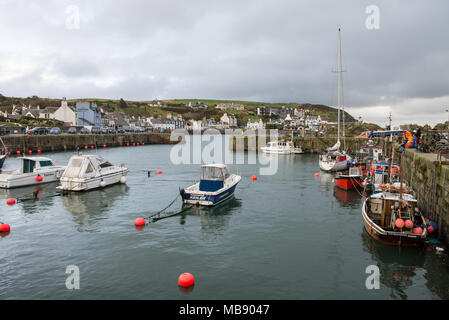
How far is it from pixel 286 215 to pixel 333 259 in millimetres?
7669

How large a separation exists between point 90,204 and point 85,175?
494 centimetres

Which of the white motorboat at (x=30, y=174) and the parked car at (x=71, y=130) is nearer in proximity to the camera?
the white motorboat at (x=30, y=174)

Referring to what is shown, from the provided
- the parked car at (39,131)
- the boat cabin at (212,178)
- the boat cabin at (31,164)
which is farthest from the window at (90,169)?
the parked car at (39,131)

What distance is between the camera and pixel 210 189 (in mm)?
24562

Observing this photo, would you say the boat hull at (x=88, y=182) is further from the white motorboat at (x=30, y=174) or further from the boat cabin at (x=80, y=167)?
the white motorboat at (x=30, y=174)

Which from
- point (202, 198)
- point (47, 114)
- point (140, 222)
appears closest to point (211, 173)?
point (202, 198)

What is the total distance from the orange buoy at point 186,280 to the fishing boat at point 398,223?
33.2 ft

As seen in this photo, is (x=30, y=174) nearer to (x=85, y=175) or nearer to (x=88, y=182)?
(x=85, y=175)

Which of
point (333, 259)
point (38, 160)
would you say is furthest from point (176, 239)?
point (38, 160)

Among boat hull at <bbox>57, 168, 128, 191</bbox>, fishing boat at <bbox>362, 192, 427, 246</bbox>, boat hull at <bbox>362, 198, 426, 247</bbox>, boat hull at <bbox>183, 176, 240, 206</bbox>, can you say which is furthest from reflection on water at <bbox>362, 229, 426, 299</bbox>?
boat hull at <bbox>57, 168, 128, 191</bbox>

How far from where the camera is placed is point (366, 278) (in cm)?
1308

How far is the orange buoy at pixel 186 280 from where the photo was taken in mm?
12242
